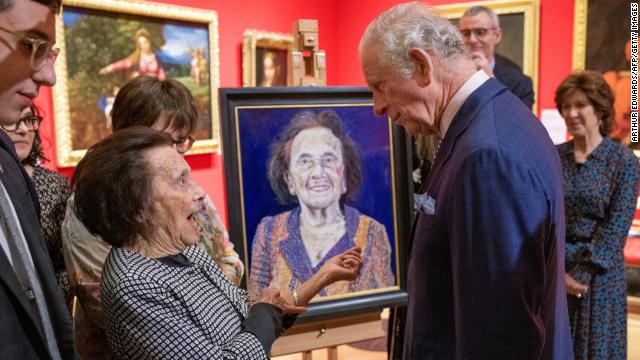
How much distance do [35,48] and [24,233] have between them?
425 millimetres

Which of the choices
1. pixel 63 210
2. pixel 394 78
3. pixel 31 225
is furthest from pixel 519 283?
pixel 63 210

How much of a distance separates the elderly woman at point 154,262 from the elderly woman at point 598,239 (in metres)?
2.13

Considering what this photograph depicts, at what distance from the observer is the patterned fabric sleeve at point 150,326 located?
117cm

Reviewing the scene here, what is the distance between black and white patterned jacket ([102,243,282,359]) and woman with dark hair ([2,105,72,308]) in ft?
2.35

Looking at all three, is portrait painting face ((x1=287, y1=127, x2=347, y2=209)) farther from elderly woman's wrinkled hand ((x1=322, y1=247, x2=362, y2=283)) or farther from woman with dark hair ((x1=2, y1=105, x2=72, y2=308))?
woman with dark hair ((x1=2, y1=105, x2=72, y2=308))

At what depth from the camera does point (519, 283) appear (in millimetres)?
1177

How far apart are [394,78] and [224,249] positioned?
0.99 meters

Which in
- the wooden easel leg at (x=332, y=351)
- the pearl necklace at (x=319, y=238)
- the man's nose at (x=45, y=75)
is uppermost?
the man's nose at (x=45, y=75)

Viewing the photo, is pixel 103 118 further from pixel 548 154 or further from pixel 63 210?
pixel 548 154

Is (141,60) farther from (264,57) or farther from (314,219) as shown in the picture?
(314,219)

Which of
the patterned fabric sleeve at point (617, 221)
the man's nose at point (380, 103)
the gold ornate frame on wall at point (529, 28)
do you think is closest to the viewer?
the man's nose at point (380, 103)

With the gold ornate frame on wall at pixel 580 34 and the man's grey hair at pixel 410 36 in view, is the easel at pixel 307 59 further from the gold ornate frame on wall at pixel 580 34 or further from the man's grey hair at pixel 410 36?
the gold ornate frame on wall at pixel 580 34

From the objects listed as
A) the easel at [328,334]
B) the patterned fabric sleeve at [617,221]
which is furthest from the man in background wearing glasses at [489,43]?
the easel at [328,334]

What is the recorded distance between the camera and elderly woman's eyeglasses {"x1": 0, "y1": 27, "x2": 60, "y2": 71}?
101 cm
